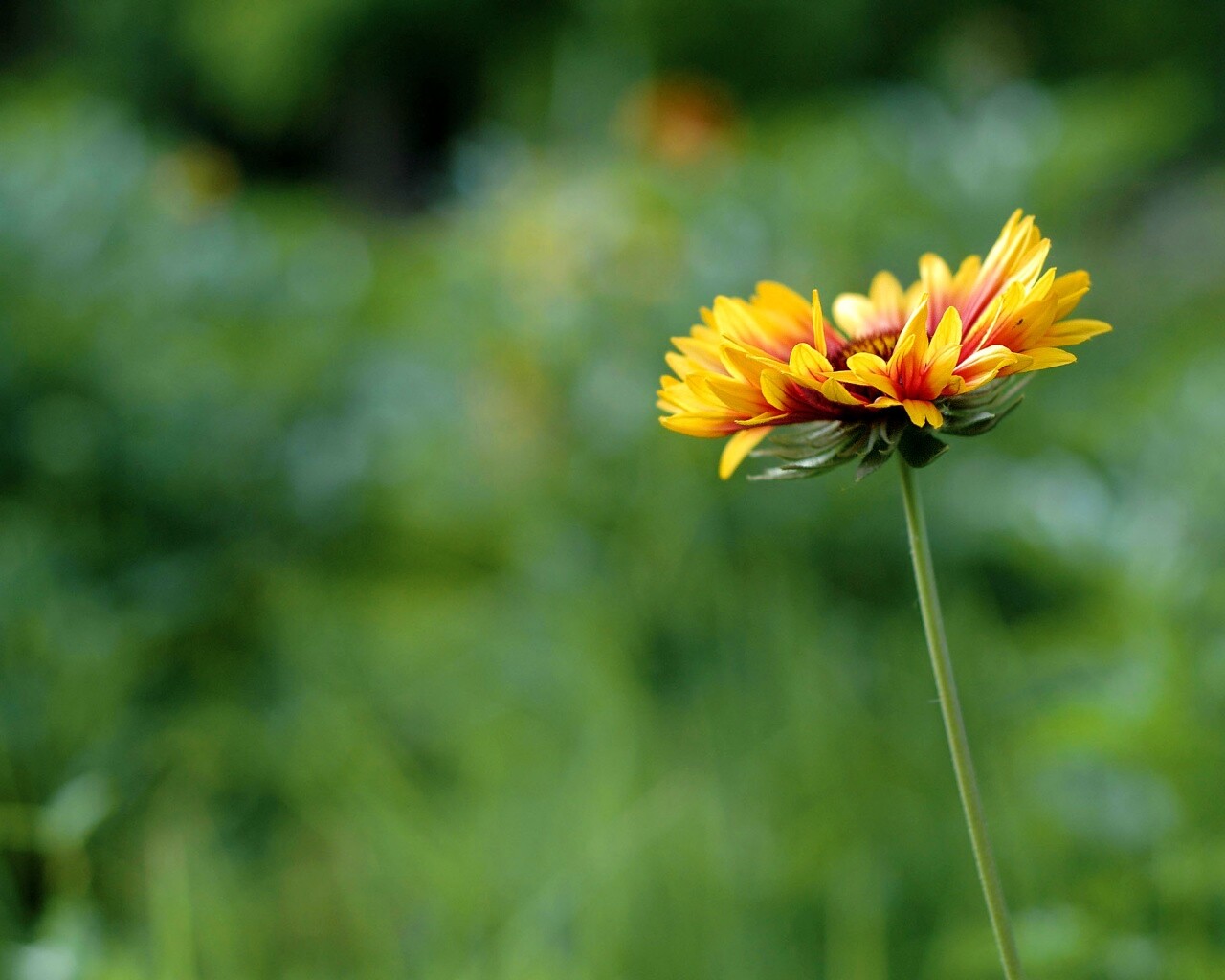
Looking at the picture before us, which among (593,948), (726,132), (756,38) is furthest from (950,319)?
(756,38)

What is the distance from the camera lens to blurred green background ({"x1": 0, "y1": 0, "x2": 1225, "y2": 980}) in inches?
40.9

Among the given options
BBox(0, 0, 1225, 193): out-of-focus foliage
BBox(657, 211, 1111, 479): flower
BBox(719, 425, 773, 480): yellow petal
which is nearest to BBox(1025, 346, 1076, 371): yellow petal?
BBox(657, 211, 1111, 479): flower

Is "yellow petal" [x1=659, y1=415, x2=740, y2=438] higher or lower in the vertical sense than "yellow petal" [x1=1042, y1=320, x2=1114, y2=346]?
lower

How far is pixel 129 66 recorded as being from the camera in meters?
10.1

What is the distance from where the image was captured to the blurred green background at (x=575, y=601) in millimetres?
1039

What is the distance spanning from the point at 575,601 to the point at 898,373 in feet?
4.08

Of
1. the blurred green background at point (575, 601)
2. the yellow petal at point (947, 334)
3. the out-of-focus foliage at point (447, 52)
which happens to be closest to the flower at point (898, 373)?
the yellow petal at point (947, 334)

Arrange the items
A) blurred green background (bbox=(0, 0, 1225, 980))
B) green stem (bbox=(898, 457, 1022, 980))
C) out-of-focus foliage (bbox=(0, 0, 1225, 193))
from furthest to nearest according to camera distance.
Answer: out-of-focus foliage (bbox=(0, 0, 1225, 193))
blurred green background (bbox=(0, 0, 1225, 980))
green stem (bbox=(898, 457, 1022, 980))

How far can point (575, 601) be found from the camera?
1.65m

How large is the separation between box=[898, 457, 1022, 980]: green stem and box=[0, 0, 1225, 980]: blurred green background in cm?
18

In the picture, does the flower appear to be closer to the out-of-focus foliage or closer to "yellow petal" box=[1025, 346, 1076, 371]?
"yellow petal" box=[1025, 346, 1076, 371]

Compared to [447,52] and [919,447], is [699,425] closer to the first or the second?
[919,447]

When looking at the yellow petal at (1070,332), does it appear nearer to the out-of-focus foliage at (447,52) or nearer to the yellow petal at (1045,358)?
the yellow petal at (1045,358)

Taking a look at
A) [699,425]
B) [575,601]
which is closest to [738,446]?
[699,425]
